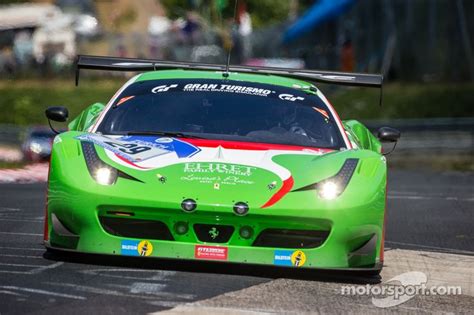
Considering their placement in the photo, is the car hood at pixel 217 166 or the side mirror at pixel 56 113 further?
the side mirror at pixel 56 113

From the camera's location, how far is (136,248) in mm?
6992

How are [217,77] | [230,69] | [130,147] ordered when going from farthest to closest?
1. [230,69]
2. [217,77]
3. [130,147]

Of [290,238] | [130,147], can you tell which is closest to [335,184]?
[290,238]

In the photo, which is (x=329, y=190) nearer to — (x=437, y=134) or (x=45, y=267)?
(x=45, y=267)

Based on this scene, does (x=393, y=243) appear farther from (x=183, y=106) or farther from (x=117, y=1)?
(x=117, y=1)

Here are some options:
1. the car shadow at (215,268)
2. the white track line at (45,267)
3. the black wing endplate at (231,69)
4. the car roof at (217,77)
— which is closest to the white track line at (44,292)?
the white track line at (45,267)

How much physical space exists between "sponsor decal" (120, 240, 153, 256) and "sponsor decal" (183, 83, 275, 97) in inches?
78.1

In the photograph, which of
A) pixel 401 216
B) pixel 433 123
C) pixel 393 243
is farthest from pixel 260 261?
pixel 433 123

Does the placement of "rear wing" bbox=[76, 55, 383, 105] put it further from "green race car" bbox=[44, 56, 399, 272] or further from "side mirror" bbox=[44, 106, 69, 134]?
"green race car" bbox=[44, 56, 399, 272]

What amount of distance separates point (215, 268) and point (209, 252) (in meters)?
0.46

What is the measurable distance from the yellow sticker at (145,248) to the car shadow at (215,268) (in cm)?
16

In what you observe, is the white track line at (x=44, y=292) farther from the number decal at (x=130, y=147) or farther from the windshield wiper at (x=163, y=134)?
the windshield wiper at (x=163, y=134)

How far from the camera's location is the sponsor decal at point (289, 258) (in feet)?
23.0

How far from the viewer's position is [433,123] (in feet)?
88.5
